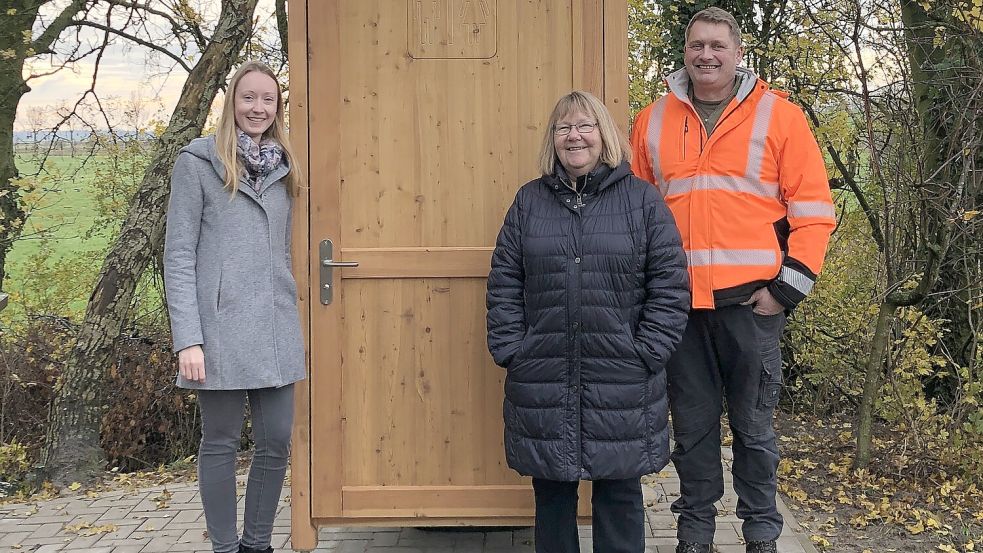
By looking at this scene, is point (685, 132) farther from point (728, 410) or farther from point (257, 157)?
point (257, 157)

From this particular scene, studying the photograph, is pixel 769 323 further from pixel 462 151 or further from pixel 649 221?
pixel 462 151

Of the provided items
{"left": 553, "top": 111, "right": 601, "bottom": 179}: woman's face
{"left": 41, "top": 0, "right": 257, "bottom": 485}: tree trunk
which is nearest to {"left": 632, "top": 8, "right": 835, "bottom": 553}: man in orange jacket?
{"left": 553, "top": 111, "right": 601, "bottom": 179}: woman's face

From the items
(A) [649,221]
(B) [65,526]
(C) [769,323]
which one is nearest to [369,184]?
(A) [649,221]

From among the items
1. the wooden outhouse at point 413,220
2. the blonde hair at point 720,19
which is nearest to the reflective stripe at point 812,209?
the blonde hair at point 720,19

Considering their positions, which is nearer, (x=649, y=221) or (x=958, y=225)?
(x=649, y=221)

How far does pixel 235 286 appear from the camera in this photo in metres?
3.01

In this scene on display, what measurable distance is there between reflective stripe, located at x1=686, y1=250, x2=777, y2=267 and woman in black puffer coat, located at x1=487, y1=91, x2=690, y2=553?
230mm

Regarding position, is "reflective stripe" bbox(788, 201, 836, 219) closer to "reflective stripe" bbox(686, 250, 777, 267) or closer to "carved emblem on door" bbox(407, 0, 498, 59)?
"reflective stripe" bbox(686, 250, 777, 267)

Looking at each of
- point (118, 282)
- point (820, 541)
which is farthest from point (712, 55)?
point (118, 282)

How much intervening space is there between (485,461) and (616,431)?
82 cm

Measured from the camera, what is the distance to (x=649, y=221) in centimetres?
301

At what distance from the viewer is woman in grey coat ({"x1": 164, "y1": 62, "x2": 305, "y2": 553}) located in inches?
117

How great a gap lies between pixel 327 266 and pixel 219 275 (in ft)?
1.88

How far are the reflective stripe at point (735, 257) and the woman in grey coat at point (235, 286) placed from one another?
1441 mm
